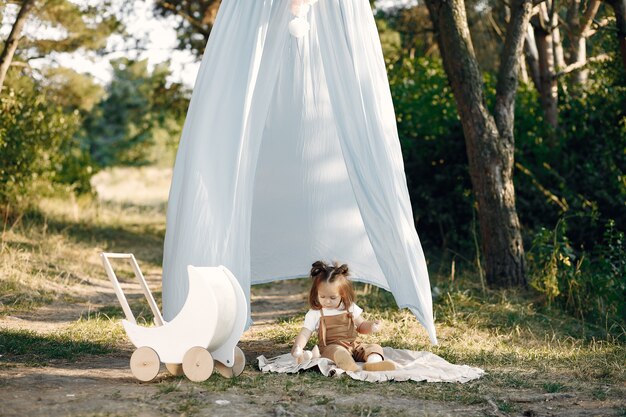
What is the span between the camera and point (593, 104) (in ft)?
32.3

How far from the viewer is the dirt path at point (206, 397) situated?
3869 mm

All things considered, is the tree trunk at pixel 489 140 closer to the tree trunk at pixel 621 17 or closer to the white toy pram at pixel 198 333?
the tree trunk at pixel 621 17

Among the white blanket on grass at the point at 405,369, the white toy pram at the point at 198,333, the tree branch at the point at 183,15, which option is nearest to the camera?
the white toy pram at the point at 198,333

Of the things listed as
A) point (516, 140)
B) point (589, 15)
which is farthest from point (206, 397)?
point (589, 15)

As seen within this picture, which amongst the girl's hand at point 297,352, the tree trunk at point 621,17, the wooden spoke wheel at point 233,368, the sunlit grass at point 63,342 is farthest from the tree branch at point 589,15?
the wooden spoke wheel at point 233,368

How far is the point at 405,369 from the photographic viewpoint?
489cm

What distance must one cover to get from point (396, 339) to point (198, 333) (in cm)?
201

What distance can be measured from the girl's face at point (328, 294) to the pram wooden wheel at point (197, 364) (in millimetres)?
934

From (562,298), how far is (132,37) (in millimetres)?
9067

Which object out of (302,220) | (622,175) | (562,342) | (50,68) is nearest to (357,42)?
(302,220)

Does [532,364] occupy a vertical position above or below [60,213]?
below

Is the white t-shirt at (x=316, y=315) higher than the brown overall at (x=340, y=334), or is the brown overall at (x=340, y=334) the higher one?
the white t-shirt at (x=316, y=315)

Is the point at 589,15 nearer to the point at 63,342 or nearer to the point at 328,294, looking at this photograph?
the point at 328,294

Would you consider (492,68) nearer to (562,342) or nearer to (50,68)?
(50,68)
